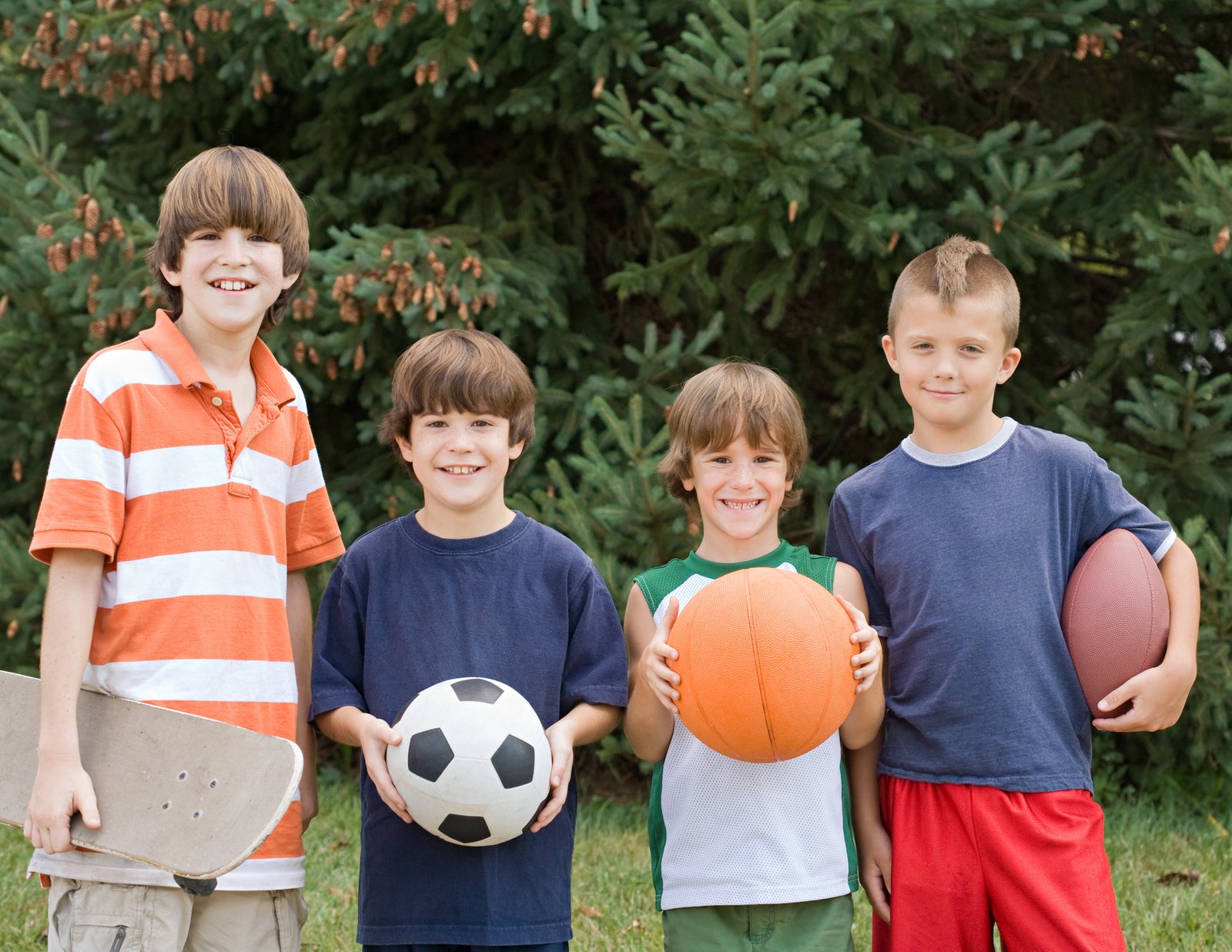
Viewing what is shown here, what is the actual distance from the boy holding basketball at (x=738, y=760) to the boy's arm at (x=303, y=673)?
30.4 inches

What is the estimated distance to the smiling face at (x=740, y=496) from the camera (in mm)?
2910

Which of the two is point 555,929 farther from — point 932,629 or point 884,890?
point 932,629

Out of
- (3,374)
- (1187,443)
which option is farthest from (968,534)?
(3,374)

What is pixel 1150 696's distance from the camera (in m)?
2.76

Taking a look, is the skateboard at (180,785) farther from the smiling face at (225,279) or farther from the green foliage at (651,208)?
the green foliage at (651,208)

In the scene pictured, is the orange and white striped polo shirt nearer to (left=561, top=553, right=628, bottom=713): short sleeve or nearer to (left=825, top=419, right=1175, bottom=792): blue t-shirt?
(left=561, top=553, right=628, bottom=713): short sleeve

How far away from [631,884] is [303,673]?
2.11 meters

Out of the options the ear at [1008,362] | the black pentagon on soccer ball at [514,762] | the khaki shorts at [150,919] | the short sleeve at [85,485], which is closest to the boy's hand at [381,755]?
the black pentagon on soccer ball at [514,762]

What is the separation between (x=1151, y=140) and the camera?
18.6 feet

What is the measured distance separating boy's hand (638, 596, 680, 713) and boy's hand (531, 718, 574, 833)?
215 mm

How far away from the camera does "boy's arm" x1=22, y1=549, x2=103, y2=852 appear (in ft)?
8.13

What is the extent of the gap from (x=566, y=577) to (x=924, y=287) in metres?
1.13

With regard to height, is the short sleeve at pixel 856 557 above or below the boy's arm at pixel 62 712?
above

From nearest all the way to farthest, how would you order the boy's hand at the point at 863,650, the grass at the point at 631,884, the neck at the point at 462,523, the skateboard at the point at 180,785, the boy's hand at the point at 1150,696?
1. the skateboard at the point at 180,785
2. the boy's hand at the point at 863,650
3. the boy's hand at the point at 1150,696
4. the neck at the point at 462,523
5. the grass at the point at 631,884
